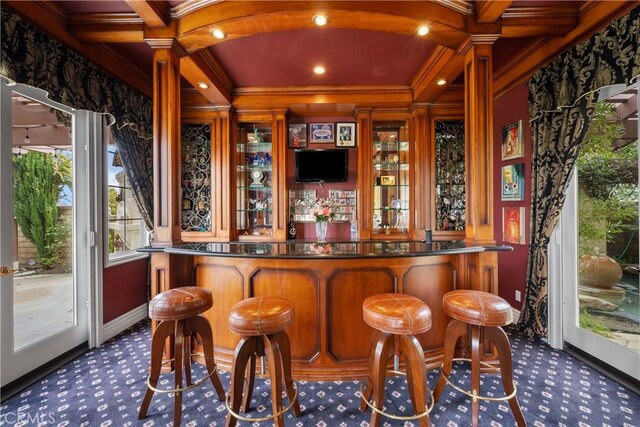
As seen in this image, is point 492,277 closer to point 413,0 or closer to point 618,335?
point 618,335

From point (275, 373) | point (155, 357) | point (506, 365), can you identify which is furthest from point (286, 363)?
point (506, 365)

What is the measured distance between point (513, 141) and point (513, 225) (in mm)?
961

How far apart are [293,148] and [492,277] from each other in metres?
3.08

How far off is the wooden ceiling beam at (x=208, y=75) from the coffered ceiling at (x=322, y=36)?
12 millimetres

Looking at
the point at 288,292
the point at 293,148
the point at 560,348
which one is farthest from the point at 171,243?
the point at 560,348

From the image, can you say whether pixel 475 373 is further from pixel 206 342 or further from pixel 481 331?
pixel 206 342

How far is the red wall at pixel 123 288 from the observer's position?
2914mm

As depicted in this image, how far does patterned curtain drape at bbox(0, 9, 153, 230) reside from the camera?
1943 mm

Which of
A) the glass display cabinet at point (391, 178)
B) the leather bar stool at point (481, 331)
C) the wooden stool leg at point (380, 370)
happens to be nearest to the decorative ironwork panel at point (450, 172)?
the glass display cabinet at point (391, 178)

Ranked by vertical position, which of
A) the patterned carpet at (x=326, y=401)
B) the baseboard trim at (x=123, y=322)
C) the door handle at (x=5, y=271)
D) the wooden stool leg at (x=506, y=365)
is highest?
the door handle at (x=5, y=271)

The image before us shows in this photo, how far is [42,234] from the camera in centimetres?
243

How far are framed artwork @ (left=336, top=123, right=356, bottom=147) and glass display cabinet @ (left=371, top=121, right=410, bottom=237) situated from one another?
1.17ft

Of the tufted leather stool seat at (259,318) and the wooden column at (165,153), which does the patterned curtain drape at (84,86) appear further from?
the tufted leather stool seat at (259,318)

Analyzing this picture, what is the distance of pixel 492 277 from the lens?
7.48 feet
